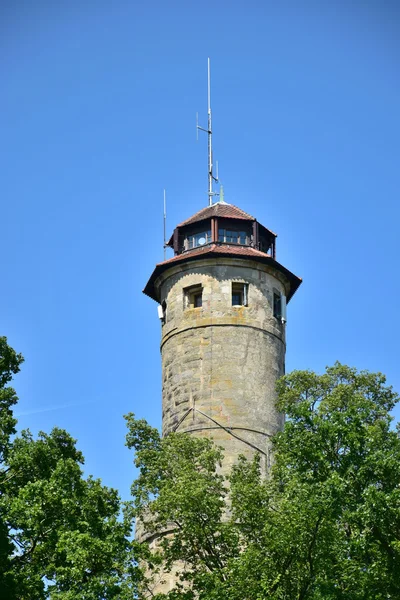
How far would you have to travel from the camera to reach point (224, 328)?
41.4m

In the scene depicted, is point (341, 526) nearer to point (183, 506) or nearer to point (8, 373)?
point (183, 506)

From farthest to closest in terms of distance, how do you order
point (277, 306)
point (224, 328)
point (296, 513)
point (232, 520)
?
point (277, 306)
point (224, 328)
point (232, 520)
point (296, 513)

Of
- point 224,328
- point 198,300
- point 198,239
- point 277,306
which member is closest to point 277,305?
point 277,306

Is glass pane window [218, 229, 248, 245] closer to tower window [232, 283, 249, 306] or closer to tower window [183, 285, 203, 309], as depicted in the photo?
tower window [232, 283, 249, 306]

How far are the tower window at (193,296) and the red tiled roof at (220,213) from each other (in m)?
2.73

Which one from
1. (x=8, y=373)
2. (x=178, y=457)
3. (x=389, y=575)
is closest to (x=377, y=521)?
(x=389, y=575)

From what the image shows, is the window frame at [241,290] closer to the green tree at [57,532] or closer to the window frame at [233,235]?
the window frame at [233,235]

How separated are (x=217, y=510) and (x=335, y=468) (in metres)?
3.21

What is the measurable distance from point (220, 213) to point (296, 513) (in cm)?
1709

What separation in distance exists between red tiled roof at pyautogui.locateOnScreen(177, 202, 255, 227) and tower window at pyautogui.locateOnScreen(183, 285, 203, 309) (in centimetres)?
273

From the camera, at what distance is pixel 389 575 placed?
2866cm

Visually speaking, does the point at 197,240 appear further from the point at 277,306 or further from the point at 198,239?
the point at 277,306

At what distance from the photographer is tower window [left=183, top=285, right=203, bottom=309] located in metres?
42.3

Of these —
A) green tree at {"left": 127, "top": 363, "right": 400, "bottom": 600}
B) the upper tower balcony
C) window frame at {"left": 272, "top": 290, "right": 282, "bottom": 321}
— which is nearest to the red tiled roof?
the upper tower balcony
